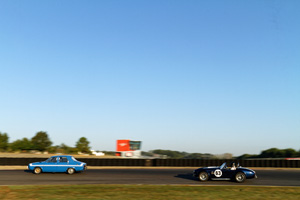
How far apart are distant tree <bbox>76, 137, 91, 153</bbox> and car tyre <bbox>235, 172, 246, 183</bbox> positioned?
6133 centimetres

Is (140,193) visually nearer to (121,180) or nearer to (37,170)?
(121,180)

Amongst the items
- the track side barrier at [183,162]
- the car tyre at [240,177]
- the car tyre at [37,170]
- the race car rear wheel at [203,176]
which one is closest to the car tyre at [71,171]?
the car tyre at [37,170]

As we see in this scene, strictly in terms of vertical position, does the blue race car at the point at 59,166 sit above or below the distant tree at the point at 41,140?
below

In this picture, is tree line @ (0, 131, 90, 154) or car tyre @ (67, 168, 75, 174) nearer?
car tyre @ (67, 168, 75, 174)

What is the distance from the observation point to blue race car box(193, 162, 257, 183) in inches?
640

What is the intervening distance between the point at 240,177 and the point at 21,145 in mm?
60317

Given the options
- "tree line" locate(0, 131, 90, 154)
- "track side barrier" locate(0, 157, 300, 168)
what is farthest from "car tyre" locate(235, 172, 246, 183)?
"tree line" locate(0, 131, 90, 154)

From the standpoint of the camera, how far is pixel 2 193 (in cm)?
1214

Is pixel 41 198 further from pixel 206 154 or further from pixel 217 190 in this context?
pixel 206 154

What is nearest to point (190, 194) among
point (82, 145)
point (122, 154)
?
point (122, 154)

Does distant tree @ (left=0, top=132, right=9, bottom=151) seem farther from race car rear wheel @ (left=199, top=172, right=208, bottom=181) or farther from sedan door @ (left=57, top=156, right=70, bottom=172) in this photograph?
race car rear wheel @ (left=199, top=172, right=208, bottom=181)

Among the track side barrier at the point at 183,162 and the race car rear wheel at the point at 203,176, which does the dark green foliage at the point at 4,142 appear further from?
the race car rear wheel at the point at 203,176

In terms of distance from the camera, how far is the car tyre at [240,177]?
16.2 meters

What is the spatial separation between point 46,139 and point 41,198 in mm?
67992
